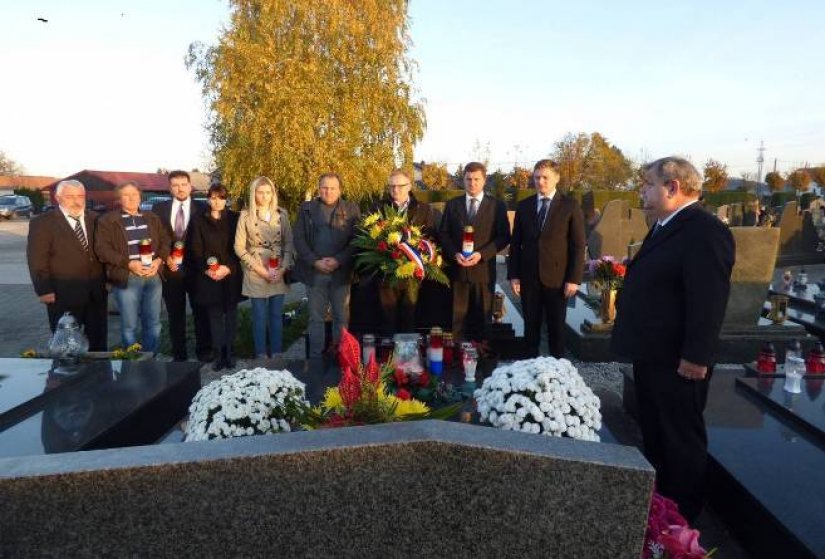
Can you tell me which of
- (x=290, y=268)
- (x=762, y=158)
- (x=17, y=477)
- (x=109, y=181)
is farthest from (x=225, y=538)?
(x=762, y=158)

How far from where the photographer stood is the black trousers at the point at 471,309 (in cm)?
569

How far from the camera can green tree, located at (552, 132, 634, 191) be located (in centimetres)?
3875

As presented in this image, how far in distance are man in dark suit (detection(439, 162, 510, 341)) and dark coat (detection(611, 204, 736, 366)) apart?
2.43 metres

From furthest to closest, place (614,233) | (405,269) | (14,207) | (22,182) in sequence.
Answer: (22,182) → (14,207) → (614,233) → (405,269)

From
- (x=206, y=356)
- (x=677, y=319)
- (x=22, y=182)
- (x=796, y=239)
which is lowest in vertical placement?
(x=206, y=356)

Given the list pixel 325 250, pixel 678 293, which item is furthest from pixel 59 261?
pixel 678 293

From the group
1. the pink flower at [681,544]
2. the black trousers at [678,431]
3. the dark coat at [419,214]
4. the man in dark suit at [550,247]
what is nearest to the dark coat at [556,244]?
the man in dark suit at [550,247]

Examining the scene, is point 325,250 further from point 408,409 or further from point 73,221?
point 408,409

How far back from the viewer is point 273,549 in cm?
167

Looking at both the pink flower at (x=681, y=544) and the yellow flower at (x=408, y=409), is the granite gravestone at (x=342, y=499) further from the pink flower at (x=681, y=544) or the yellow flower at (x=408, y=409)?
the yellow flower at (x=408, y=409)

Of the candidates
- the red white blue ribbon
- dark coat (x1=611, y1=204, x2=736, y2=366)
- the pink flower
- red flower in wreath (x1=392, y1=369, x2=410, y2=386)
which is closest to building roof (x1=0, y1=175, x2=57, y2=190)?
the red white blue ribbon

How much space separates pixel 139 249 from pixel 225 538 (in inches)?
172

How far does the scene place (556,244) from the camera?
5191 mm

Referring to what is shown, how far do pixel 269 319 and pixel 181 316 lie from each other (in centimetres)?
93
